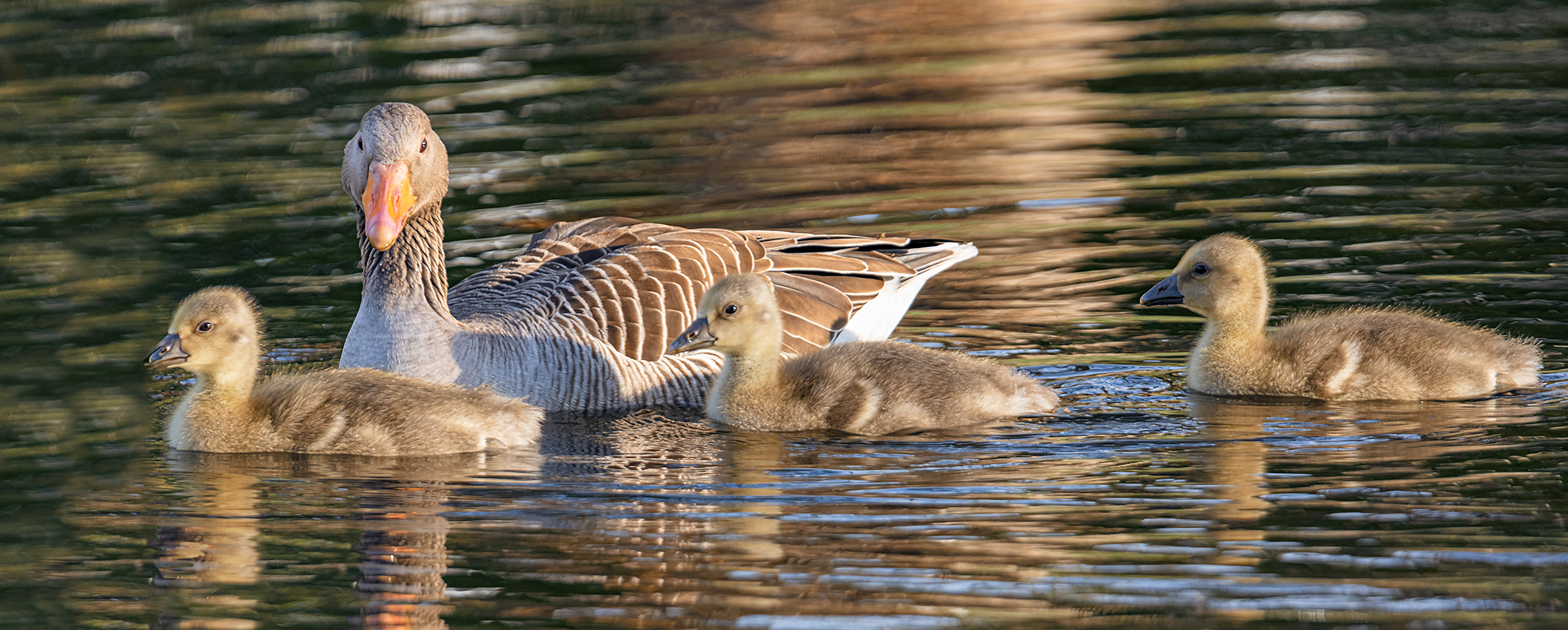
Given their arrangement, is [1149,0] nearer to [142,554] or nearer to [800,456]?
[800,456]

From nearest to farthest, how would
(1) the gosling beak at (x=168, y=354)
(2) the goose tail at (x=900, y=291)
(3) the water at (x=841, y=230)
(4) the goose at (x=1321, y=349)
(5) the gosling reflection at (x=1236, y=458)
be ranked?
1. (3) the water at (x=841, y=230)
2. (5) the gosling reflection at (x=1236, y=458)
3. (1) the gosling beak at (x=168, y=354)
4. (4) the goose at (x=1321, y=349)
5. (2) the goose tail at (x=900, y=291)

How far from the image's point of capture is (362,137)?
969 centimetres

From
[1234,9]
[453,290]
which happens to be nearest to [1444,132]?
[1234,9]

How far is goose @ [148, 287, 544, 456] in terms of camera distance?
9086mm

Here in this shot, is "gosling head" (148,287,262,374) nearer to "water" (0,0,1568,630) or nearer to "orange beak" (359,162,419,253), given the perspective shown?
"water" (0,0,1568,630)


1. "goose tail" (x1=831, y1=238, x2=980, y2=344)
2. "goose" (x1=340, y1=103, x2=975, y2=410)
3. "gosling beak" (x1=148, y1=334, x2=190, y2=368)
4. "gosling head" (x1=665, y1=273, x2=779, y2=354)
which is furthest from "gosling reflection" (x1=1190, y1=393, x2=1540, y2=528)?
"gosling beak" (x1=148, y1=334, x2=190, y2=368)

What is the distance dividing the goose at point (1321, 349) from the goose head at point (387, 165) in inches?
157

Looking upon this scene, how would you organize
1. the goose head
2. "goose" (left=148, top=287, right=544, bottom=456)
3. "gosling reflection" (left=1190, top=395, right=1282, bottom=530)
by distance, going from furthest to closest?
the goose head
"goose" (left=148, top=287, right=544, bottom=456)
"gosling reflection" (left=1190, top=395, right=1282, bottom=530)

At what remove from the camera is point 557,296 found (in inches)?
403

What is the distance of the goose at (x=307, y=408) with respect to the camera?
909cm

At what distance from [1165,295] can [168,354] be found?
202 inches

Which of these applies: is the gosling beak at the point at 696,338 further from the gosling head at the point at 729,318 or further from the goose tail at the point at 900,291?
the goose tail at the point at 900,291

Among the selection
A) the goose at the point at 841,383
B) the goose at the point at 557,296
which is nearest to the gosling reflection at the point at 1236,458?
the goose at the point at 841,383

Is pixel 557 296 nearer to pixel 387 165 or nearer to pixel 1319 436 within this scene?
pixel 387 165
